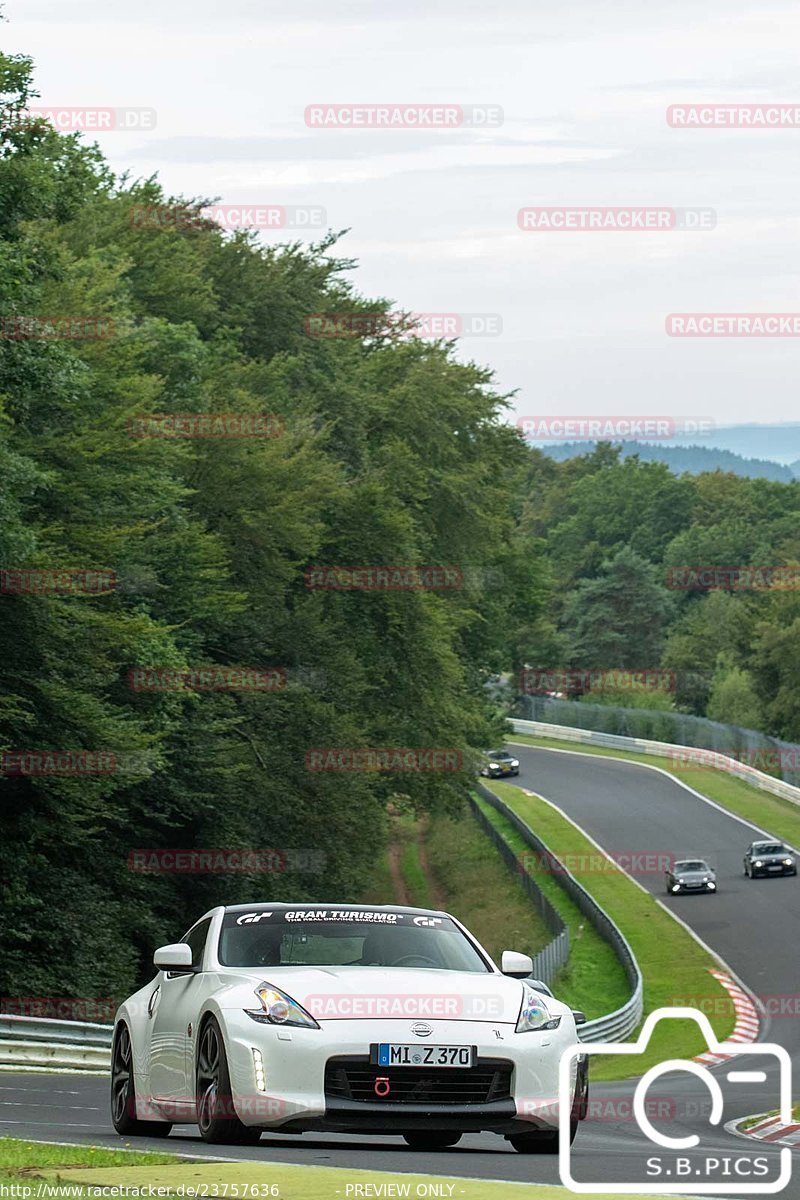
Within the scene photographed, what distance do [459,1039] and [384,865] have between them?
59512 mm

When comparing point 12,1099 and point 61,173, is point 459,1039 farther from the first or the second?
point 61,173

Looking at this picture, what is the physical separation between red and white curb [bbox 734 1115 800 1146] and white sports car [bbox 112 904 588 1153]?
32.8 ft

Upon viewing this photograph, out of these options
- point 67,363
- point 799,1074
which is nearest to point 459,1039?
point 67,363

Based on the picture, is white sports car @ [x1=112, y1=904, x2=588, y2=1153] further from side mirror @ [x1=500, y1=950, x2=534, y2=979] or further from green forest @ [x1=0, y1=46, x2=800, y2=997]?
green forest @ [x1=0, y1=46, x2=800, y2=997]

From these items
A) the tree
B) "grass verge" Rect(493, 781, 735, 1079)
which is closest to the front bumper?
"grass verge" Rect(493, 781, 735, 1079)

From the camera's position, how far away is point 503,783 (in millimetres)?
91625

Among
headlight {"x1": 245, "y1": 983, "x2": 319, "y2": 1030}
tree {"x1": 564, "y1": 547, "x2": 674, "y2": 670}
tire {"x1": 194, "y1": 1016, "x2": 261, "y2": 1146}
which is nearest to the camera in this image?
headlight {"x1": 245, "y1": 983, "x2": 319, "y2": 1030}

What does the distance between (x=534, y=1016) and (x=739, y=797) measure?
73.3 metres

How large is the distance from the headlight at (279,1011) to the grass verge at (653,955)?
1029 inches

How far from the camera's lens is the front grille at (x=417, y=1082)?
32.7 ft

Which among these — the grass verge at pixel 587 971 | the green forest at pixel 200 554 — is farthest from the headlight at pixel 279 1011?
the grass verge at pixel 587 971

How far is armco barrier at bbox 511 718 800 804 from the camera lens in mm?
83925

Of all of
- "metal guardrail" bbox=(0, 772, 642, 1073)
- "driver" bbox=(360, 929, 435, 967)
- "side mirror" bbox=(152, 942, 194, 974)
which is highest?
"driver" bbox=(360, 929, 435, 967)

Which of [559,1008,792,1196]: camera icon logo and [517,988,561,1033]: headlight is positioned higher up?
[517,988,561,1033]: headlight
